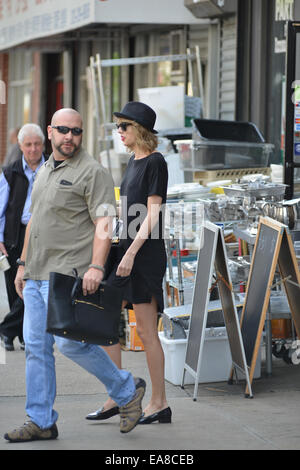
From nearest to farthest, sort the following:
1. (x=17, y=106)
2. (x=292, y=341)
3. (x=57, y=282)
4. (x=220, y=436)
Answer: (x=57, y=282) < (x=220, y=436) < (x=292, y=341) < (x=17, y=106)

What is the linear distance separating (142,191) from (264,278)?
48.7 inches

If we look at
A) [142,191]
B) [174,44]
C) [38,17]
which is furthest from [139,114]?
[38,17]

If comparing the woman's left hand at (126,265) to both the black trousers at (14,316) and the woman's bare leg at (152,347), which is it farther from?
the black trousers at (14,316)

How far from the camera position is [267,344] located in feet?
21.7

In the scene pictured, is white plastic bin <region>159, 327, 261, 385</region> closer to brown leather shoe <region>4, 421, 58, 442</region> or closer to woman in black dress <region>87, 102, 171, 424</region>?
woman in black dress <region>87, 102, 171, 424</region>

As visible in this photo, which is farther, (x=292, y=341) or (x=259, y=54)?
(x=259, y=54)

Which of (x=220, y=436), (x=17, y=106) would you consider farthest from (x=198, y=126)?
(x=17, y=106)

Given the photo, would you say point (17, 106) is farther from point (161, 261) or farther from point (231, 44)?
point (161, 261)

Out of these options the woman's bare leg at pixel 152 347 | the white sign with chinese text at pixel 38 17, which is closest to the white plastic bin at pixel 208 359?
the woman's bare leg at pixel 152 347

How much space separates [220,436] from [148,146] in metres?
1.73

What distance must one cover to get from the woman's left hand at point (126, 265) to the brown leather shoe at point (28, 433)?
3.18 feet

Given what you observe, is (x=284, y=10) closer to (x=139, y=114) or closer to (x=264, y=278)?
(x=264, y=278)

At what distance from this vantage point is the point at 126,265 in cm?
529

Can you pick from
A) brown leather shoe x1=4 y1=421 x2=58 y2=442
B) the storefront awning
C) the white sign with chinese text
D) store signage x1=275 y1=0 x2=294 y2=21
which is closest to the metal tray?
brown leather shoe x1=4 y1=421 x2=58 y2=442
